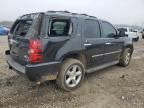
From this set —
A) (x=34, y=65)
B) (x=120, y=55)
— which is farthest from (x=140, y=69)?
(x=34, y=65)

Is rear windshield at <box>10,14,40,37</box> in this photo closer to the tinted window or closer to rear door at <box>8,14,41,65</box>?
rear door at <box>8,14,41,65</box>

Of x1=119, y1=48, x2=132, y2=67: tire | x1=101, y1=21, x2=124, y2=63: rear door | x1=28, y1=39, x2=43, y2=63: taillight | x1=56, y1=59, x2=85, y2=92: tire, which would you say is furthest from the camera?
x1=119, y1=48, x2=132, y2=67: tire

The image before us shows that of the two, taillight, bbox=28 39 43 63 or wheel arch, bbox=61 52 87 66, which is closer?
taillight, bbox=28 39 43 63

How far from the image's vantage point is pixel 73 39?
4.36 m

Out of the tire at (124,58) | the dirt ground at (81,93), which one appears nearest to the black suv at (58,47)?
the dirt ground at (81,93)

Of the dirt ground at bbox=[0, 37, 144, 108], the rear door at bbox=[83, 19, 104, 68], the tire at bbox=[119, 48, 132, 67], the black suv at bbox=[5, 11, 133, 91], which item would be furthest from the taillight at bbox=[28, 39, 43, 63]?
the tire at bbox=[119, 48, 132, 67]

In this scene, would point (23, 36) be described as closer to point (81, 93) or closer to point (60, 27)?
point (60, 27)

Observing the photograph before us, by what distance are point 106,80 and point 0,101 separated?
2939 millimetres

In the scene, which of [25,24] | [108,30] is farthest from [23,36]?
[108,30]

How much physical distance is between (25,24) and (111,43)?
9.18 ft

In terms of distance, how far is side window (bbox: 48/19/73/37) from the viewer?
4.01 metres

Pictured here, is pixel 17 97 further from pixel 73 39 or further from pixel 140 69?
pixel 140 69

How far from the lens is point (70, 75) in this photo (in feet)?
14.5

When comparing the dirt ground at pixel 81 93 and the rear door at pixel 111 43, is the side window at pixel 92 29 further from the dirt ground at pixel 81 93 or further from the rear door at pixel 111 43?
the dirt ground at pixel 81 93
